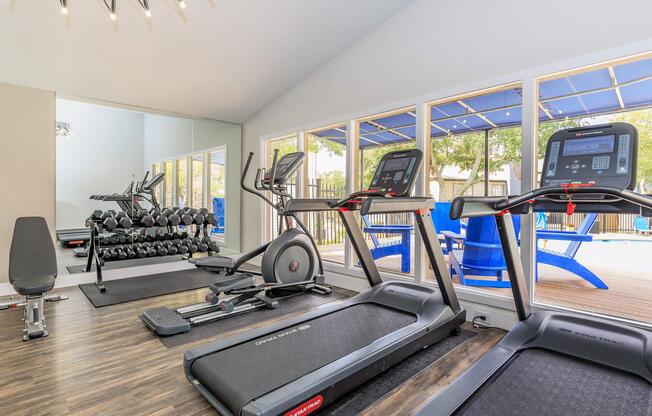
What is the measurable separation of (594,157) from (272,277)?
119 inches

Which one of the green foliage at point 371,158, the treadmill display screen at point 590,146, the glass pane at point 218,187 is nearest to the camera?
the treadmill display screen at point 590,146

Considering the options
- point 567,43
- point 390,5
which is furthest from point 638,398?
point 390,5

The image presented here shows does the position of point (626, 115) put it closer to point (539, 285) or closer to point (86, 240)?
point (539, 285)

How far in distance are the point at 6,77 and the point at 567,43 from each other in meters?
5.53

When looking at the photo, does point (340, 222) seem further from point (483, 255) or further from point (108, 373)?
point (108, 373)

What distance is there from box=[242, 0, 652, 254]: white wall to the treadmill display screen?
92 centimetres

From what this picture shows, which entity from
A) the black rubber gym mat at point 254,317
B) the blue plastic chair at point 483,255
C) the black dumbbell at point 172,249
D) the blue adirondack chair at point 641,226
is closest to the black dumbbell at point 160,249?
the black dumbbell at point 172,249

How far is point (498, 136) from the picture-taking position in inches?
157

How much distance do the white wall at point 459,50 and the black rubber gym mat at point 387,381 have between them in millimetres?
2323

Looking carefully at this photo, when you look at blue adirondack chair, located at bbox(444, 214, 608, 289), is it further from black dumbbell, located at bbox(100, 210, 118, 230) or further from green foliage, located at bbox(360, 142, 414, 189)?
black dumbbell, located at bbox(100, 210, 118, 230)

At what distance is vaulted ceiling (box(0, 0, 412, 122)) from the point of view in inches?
137

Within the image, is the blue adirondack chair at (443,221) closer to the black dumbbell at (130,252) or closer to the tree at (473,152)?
the tree at (473,152)

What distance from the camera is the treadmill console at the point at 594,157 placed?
1.97 metres

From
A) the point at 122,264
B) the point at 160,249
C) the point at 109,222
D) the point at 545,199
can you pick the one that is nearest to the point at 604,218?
the point at 545,199
